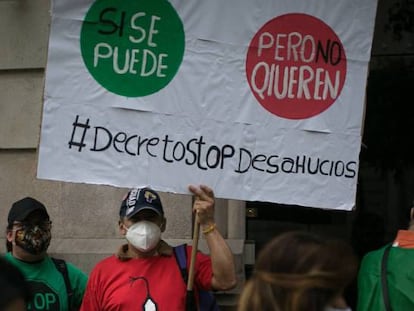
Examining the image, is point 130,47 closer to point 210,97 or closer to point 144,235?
point 210,97

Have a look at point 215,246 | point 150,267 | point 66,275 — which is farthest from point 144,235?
point 66,275

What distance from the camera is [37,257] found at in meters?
5.08

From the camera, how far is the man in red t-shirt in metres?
4.58

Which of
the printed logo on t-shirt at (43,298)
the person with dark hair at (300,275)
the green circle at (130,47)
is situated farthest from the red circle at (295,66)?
the person with dark hair at (300,275)

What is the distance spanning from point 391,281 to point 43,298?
1843mm

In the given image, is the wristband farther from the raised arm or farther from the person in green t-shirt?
the person in green t-shirt

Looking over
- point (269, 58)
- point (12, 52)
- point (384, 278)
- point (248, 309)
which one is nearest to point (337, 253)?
point (248, 309)

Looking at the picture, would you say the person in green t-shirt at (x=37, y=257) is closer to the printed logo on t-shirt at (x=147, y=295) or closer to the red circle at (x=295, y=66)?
the printed logo on t-shirt at (x=147, y=295)

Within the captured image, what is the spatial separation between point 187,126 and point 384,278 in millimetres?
1254

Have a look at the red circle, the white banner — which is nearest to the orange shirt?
the white banner

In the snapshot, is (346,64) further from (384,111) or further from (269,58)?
(384,111)

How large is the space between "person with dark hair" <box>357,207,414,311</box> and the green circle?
1.43m

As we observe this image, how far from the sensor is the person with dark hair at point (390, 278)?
4562mm

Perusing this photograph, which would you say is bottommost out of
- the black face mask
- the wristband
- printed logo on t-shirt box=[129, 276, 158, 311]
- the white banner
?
printed logo on t-shirt box=[129, 276, 158, 311]
